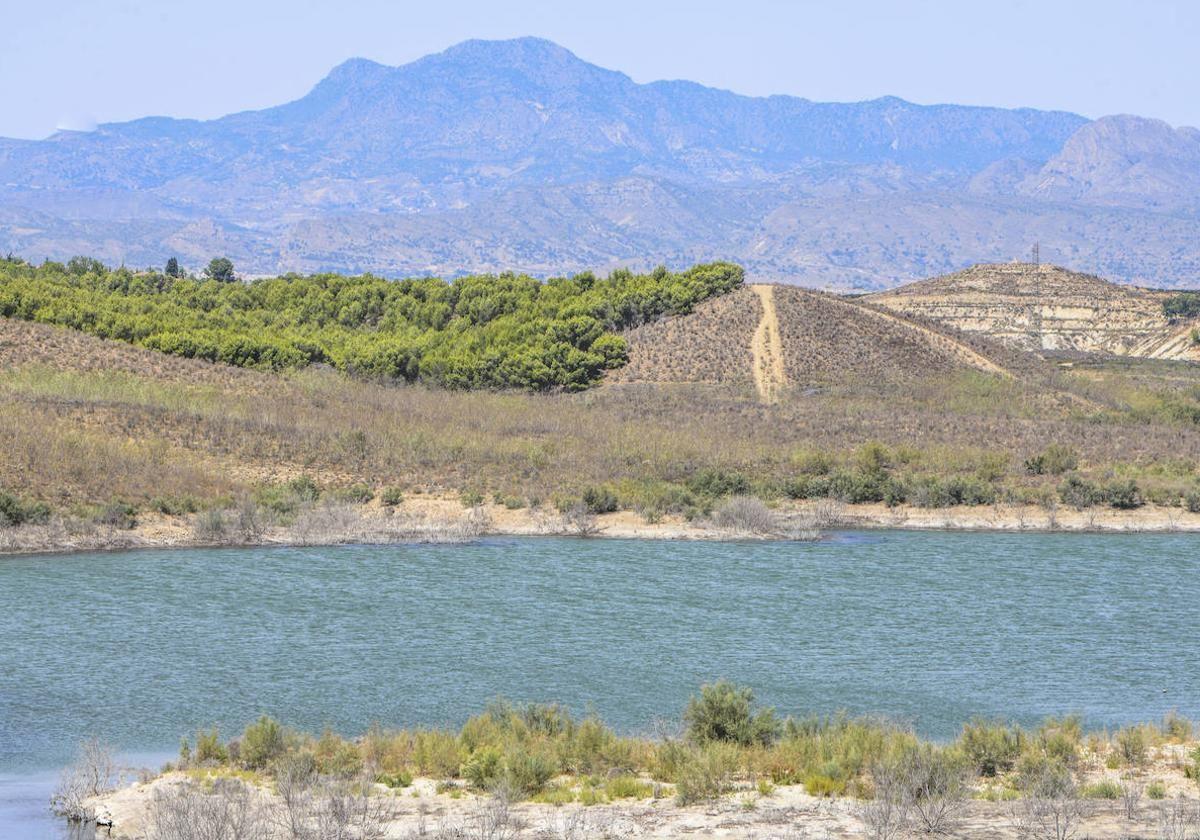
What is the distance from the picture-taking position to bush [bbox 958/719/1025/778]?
76.1ft

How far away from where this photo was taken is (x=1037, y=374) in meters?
84.8

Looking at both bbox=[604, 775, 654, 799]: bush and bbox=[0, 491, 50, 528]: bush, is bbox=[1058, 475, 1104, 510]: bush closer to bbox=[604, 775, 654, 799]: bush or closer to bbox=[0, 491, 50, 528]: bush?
bbox=[0, 491, 50, 528]: bush

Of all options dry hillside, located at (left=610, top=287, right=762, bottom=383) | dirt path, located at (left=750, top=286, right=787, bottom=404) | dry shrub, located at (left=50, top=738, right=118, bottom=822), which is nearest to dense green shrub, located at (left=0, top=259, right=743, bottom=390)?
dry hillside, located at (left=610, top=287, right=762, bottom=383)

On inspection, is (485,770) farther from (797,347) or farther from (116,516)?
(797,347)

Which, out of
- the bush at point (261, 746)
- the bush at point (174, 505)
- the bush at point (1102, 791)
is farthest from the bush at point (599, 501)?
the bush at point (1102, 791)

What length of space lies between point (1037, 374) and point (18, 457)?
50.6 meters

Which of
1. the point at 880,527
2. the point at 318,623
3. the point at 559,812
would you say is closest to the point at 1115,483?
the point at 880,527

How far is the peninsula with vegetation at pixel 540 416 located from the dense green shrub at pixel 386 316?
20 cm

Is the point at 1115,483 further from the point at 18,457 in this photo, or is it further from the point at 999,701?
the point at 18,457

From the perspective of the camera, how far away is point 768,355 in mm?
84188

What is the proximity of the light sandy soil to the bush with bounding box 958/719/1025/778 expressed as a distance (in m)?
1.77

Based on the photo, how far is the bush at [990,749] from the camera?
23203mm

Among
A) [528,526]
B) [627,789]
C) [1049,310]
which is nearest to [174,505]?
[528,526]

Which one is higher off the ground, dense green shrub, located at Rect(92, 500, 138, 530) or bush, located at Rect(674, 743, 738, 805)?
dense green shrub, located at Rect(92, 500, 138, 530)
